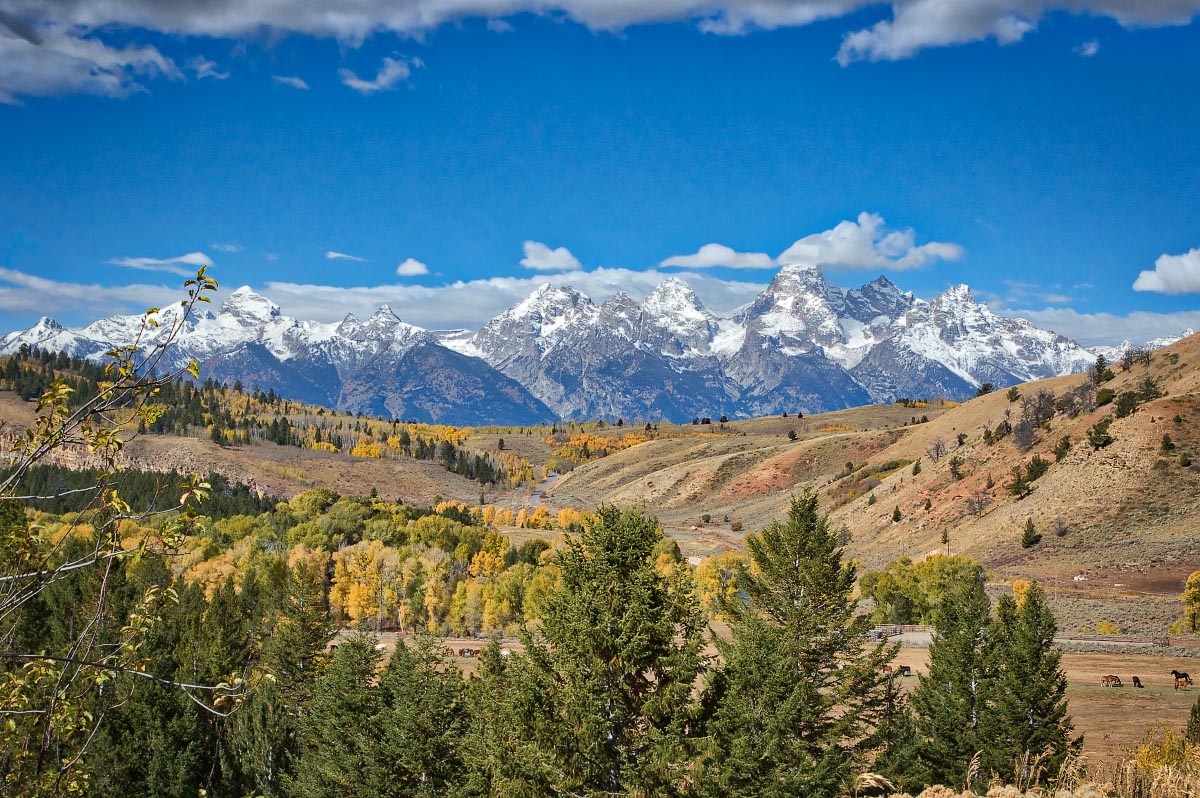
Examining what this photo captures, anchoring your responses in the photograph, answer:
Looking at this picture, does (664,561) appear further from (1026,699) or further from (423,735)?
(1026,699)

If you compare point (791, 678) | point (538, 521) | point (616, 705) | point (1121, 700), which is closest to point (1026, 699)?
point (791, 678)

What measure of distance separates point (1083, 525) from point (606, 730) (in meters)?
74.5

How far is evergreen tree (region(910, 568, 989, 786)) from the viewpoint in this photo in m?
27.4

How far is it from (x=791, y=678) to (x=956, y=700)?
32.0 ft

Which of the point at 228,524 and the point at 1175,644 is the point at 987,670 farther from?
the point at 228,524

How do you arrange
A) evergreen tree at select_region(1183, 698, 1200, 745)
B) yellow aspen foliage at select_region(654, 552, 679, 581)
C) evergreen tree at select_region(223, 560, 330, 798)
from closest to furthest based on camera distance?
1. evergreen tree at select_region(1183, 698, 1200, 745)
2. evergreen tree at select_region(223, 560, 330, 798)
3. yellow aspen foliage at select_region(654, 552, 679, 581)

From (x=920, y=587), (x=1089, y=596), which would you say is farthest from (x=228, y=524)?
(x=1089, y=596)

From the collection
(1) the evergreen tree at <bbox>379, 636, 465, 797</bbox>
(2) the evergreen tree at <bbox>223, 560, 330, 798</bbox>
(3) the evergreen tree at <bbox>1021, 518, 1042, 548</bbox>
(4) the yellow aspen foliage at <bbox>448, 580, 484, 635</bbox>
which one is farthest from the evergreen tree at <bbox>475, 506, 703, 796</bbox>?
(3) the evergreen tree at <bbox>1021, 518, 1042, 548</bbox>

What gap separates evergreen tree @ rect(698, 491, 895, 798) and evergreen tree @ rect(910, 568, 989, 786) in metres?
2.06

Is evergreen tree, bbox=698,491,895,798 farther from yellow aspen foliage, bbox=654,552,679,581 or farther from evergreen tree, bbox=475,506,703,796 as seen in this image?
yellow aspen foliage, bbox=654,552,679,581

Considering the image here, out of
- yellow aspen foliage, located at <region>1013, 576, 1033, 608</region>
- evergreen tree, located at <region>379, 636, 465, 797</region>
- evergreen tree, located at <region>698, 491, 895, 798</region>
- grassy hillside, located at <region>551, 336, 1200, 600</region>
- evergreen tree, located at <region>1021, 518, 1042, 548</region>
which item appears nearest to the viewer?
evergreen tree, located at <region>698, 491, 895, 798</region>

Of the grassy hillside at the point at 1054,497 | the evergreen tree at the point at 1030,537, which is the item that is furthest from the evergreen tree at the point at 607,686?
the evergreen tree at the point at 1030,537

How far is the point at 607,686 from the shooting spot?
63.6 ft

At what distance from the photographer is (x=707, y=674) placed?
21.7m
